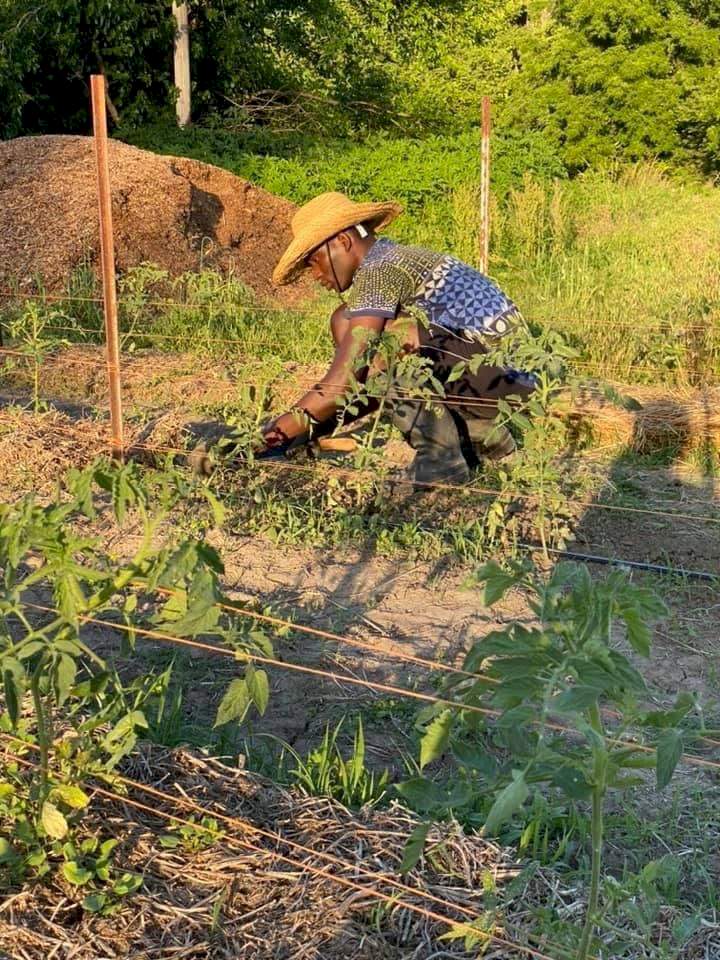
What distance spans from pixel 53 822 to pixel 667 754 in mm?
1113

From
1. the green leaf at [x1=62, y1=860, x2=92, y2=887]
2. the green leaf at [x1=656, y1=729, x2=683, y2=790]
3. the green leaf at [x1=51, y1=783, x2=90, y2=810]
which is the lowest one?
the green leaf at [x1=62, y1=860, x2=92, y2=887]

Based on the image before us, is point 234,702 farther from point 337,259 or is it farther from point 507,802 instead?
point 337,259

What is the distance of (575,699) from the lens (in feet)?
5.02

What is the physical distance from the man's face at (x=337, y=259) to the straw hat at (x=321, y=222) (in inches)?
1.6

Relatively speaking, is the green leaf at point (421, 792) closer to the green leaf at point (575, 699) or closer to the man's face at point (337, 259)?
the green leaf at point (575, 699)

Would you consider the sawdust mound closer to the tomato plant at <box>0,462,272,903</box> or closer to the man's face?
the man's face

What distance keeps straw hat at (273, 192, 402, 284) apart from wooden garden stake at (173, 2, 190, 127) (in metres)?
8.89

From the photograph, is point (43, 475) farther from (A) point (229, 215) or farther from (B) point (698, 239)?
(B) point (698, 239)

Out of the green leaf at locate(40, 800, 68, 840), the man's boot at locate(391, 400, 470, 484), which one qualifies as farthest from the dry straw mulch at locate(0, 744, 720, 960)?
the man's boot at locate(391, 400, 470, 484)

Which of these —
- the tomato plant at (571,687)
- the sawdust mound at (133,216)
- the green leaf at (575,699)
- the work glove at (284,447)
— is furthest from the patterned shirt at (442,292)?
the sawdust mound at (133,216)

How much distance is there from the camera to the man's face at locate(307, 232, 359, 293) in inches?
179

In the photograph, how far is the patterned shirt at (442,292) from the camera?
4.51 metres

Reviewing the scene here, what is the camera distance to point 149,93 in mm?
13414

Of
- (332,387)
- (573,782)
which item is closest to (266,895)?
(573,782)
